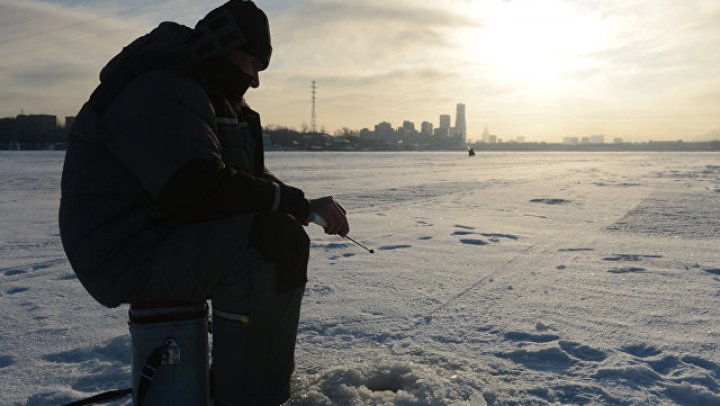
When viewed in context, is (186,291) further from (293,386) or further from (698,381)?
(698,381)

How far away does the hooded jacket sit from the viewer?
4.59ft

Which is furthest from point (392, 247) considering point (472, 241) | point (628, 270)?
point (628, 270)

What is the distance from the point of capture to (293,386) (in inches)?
77.7

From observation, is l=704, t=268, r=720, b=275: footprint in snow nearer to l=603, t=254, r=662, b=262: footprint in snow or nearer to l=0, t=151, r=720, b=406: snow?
l=0, t=151, r=720, b=406: snow

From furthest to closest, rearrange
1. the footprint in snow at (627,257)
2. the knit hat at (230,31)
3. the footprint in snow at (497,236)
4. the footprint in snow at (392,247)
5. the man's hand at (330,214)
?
1. the footprint in snow at (497,236)
2. the footprint in snow at (392,247)
3. the footprint in snow at (627,257)
4. the man's hand at (330,214)
5. the knit hat at (230,31)

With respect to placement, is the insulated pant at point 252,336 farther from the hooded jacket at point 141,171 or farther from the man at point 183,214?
the hooded jacket at point 141,171

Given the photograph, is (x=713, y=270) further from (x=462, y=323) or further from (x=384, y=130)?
(x=384, y=130)

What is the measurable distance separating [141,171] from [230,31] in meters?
0.60

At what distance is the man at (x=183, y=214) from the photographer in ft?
4.64

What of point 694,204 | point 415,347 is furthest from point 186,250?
point 694,204

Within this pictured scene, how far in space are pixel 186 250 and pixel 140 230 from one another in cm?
16

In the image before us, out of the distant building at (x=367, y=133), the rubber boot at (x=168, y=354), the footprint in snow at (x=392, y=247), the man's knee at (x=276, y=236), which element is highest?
the distant building at (x=367, y=133)

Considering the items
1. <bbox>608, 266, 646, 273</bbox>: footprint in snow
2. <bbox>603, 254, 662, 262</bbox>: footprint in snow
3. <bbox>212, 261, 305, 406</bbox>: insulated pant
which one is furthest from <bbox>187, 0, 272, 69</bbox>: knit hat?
<bbox>603, 254, 662, 262</bbox>: footprint in snow

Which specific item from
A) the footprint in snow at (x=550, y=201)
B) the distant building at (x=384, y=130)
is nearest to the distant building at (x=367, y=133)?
the distant building at (x=384, y=130)
